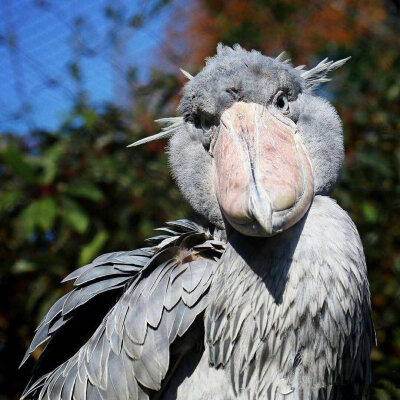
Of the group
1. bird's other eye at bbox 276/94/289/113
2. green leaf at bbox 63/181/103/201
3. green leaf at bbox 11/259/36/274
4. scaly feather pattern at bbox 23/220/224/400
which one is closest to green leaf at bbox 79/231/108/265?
green leaf at bbox 63/181/103/201

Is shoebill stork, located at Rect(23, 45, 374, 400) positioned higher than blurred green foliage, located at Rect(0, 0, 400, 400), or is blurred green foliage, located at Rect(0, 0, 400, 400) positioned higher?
shoebill stork, located at Rect(23, 45, 374, 400)

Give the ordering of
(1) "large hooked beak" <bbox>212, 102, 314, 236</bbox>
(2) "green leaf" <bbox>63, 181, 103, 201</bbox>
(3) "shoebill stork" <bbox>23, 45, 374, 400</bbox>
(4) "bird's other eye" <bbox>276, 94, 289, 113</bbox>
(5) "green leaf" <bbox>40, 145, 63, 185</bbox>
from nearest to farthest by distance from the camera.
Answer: (1) "large hooked beak" <bbox>212, 102, 314, 236</bbox>
(3) "shoebill stork" <bbox>23, 45, 374, 400</bbox>
(4) "bird's other eye" <bbox>276, 94, 289, 113</bbox>
(2) "green leaf" <bbox>63, 181, 103, 201</bbox>
(5) "green leaf" <bbox>40, 145, 63, 185</bbox>

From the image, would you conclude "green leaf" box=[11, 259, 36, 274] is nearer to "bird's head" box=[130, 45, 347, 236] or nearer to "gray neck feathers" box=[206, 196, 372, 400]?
"bird's head" box=[130, 45, 347, 236]

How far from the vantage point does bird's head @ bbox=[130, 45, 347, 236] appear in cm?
180

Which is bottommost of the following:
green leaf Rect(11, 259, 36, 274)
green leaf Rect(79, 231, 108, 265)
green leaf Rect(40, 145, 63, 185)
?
green leaf Rect(11, 259, 36, 274)

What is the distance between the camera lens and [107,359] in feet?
6.95

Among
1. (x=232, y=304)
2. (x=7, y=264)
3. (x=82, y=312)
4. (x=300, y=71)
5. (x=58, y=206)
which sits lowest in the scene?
(x=7, y=264)

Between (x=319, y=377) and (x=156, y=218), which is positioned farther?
(x=156, y=218)

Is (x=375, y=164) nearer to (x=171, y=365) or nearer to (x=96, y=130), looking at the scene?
(x=96, y=130)

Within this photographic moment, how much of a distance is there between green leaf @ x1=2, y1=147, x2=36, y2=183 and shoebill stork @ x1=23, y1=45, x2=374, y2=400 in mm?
2246

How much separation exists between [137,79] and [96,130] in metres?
0.89

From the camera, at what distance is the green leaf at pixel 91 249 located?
4.12m

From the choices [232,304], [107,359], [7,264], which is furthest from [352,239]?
[7,264]

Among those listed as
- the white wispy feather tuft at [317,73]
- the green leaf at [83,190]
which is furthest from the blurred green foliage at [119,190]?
the white wispy feather tuft at [317,73]
